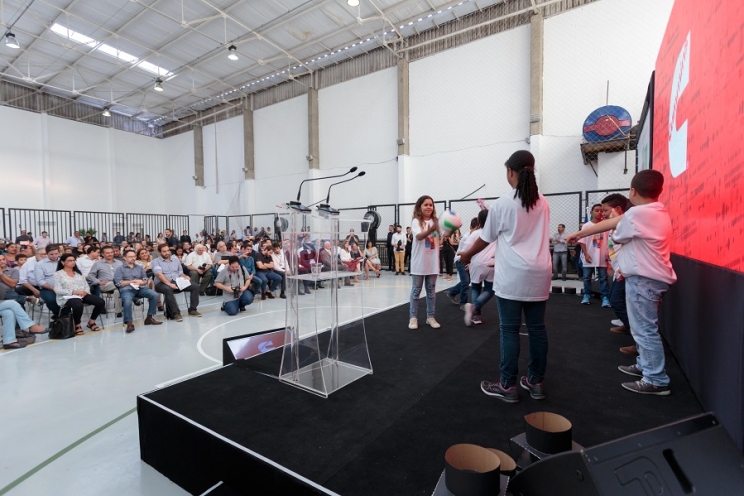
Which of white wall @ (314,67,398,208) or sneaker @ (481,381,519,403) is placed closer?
sneaker @ (481,381,519,403)

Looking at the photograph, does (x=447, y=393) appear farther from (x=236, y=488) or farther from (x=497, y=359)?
(x=236, y=488)

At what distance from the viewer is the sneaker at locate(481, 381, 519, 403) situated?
2.18m

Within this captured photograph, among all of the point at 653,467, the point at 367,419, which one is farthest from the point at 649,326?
the point at 367,419

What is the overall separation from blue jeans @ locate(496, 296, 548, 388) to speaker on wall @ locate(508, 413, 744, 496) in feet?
3.44

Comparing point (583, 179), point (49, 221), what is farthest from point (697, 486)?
point (49, 221)

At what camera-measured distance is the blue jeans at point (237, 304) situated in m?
5.65

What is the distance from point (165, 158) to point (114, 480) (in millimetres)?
21073

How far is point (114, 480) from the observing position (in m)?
1.86

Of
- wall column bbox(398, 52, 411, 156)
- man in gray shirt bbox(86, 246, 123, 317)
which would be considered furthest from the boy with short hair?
wall column bbox(398, 52, 411, 156)

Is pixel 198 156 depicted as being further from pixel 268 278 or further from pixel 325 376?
pixel 325 376

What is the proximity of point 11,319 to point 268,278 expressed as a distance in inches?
149

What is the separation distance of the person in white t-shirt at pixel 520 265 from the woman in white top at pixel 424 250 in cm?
147

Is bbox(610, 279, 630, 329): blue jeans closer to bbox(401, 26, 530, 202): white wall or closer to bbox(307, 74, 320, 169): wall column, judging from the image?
bbox(401, 26, 530, 202): white wall

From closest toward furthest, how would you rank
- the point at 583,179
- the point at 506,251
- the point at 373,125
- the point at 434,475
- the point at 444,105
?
the point at 434,475 → the point at 506,251 → the point at 583,179 → the point at 444,105 → the point at 373,125
